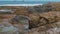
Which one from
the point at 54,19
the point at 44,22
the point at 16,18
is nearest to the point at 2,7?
the point at 16,18

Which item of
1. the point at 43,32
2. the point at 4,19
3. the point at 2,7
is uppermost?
the point at 2,7

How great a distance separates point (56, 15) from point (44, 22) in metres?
0.20

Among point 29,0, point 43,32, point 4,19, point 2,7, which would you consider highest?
point 29,0

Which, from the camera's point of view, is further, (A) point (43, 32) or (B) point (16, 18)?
(B) point (16, 18)

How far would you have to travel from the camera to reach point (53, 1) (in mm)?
1499

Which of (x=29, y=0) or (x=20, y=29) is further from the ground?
(x=29, y=0)

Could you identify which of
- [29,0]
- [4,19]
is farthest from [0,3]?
[29,0]

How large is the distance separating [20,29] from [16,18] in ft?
0.56

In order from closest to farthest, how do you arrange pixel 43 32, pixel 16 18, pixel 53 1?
pixel 43 32 → pixel 16 18 → pixel 53 1

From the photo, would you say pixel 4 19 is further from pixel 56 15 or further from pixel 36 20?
pixel 56 15

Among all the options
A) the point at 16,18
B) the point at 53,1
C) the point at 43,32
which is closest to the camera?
the point at 43,32

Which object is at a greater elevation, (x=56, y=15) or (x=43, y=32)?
(x=56, y=15)

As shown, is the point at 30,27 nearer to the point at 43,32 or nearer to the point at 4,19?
the point at 43,32

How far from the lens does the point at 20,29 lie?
1297 mm
